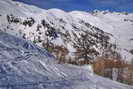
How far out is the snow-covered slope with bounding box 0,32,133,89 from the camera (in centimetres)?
1622

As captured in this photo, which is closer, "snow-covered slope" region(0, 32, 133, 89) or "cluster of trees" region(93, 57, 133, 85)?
"snow-covered slope" region(0, 32, 133, 89)

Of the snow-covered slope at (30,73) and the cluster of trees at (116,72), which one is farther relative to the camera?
the cluster of trees at (116,72)

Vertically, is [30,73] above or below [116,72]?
above

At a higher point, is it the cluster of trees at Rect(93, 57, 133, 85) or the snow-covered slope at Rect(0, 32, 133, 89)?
the snow-covered slope at Rect(0, 32, 133, 89)

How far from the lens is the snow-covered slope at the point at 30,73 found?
1622 centimetres

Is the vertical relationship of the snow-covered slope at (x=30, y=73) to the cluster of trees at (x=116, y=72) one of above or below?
above

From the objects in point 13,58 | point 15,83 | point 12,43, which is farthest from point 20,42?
point 15,83

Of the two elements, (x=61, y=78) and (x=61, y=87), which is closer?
(x=61, y=87)

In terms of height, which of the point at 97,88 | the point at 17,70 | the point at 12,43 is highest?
the point at 12,43

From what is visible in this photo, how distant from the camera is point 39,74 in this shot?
61.7ft

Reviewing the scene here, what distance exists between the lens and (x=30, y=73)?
18359mm

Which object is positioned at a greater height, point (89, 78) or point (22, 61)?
point (22, 61)

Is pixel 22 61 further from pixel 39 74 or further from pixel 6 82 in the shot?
pixel 6 82

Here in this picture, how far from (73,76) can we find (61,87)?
14.7 ft
